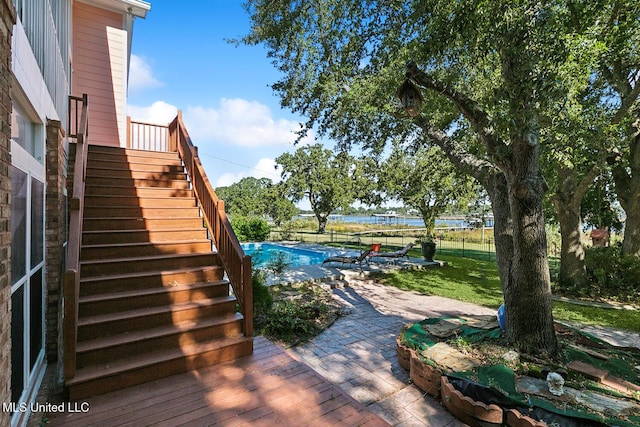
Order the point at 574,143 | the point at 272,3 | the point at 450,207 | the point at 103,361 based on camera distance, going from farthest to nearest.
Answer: the point at 450,207 → the point at 272,3 → the point at 574,143 → the point at 103,361

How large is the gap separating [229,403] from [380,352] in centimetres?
234

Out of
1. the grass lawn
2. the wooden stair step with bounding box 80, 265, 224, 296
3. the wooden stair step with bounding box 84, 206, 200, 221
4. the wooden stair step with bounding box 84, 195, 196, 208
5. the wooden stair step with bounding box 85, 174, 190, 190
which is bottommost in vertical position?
the grass lawn

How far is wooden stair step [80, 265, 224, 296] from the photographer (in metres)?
3.70

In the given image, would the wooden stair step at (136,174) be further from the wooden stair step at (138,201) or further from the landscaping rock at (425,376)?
the landscaping rock at (425,376)

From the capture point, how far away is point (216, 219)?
15.3ft

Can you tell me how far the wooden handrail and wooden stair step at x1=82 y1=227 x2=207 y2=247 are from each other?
297 millimetres

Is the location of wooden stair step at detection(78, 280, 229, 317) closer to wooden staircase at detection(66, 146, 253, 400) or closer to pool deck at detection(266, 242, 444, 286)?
wooden staircase at detection(66, 146, 253, 400)

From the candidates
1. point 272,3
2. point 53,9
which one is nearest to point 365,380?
point 53,9

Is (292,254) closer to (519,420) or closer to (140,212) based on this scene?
(140,212)

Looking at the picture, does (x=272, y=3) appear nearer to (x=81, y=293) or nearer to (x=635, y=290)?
(x=81, y=293)

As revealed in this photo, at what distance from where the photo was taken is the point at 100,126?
7.71 metres

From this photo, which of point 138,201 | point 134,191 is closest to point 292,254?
point 134,191

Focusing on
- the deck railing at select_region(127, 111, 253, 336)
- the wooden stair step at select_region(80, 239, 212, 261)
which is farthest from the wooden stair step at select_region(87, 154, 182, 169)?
the wooden stair step at select_region(80, 239, 212, 261)

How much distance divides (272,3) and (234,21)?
225cm
